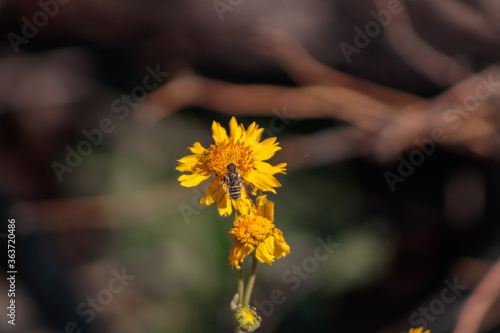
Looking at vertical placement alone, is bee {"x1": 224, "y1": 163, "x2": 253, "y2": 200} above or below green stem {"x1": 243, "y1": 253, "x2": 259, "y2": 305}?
above

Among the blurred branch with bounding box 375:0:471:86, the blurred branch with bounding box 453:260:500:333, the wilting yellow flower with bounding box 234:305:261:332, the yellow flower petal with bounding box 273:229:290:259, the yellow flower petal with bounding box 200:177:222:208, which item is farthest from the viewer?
the blurred branch with bounding box 375:0:471:86

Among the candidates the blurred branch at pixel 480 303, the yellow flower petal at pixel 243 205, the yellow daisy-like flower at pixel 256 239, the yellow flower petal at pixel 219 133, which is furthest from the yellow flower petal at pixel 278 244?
the blurred branch at pixel 480 303

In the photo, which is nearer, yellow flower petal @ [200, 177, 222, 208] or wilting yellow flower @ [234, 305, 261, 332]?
wilting yellow flower @ [234, 305, 261, 332]

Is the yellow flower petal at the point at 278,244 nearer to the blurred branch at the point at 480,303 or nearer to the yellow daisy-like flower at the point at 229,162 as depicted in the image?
the yellow daisy-like flower at the point at 229,162

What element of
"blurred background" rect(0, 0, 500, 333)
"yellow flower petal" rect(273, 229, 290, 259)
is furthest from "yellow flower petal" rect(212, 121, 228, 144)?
"blurred background" rect(0, 0, 500, 333)

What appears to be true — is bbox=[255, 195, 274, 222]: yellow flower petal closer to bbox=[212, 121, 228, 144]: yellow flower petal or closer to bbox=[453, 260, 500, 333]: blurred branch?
bbox=[212, 121, 228, 144]: yellow flower petal

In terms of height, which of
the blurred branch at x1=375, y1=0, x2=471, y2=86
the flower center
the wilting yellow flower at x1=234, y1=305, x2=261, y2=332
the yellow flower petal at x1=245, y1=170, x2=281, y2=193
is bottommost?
the wilting yellow flower at x1=234, y1=305, x2=261, y2=332

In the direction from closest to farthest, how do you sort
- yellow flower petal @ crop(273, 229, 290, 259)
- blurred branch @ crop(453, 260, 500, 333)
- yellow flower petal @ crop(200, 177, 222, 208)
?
1. yellow flower petal @ crop(273, 229, 290, 259)
2. yellow flower petal @ crop(200, 177, 222, 208)
3. blurred branch @ crop(453, 260, 500, 333)

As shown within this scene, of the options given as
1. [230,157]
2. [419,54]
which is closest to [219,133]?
[230,157]
